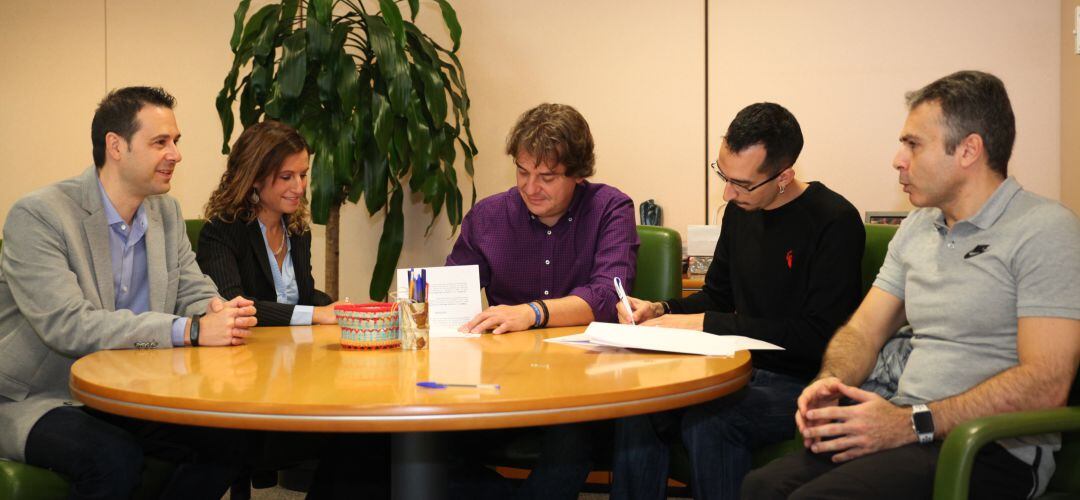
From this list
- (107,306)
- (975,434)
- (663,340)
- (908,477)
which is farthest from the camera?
(107,306)

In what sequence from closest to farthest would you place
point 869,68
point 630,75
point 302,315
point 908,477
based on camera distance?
point 908,477
point 302,315
point 869,68
point 630,75

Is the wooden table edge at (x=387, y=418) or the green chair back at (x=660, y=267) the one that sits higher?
the green chair back at (x=660, y=267)

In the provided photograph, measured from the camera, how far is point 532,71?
482 cm

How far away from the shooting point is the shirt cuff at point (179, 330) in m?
2.21

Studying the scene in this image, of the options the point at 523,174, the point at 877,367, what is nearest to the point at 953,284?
the point at 877,367

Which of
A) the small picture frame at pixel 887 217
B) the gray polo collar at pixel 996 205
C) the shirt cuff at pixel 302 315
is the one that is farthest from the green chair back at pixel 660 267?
the small picture frame at pixel 887 217

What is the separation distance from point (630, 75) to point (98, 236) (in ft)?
9.56

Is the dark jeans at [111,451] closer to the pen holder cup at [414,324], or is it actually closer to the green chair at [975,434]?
the pen holder cup at [414,324]

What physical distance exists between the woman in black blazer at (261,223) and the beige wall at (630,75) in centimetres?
186

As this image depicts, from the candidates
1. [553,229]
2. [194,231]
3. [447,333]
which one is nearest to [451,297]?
[447,333]

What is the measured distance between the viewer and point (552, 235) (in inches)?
115

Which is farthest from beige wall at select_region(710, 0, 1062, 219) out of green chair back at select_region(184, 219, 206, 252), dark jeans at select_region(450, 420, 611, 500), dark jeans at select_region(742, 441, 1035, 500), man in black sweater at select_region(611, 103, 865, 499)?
dark jeans at select_region(742, 441, 1035, 500)

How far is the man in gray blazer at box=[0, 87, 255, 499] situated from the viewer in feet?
6.97

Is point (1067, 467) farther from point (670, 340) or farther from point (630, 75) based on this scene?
point (630, 75)
